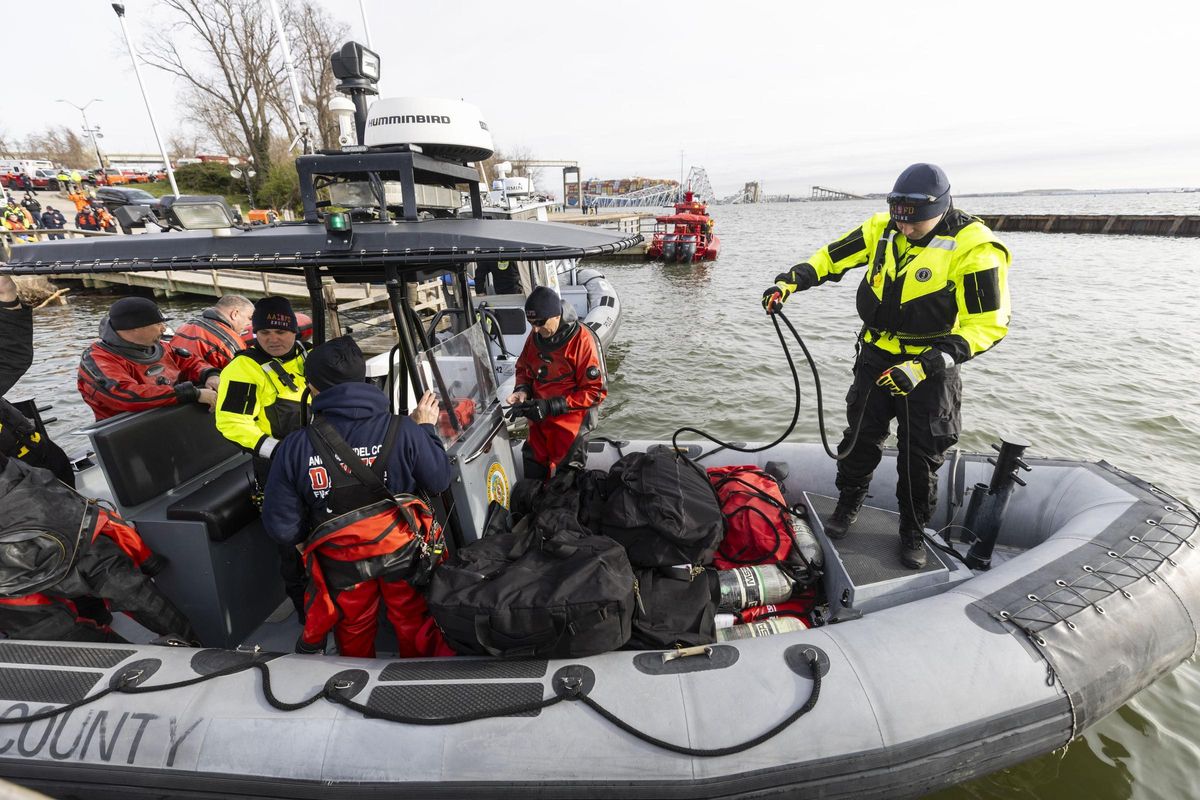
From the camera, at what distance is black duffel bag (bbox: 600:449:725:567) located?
2.58 metres

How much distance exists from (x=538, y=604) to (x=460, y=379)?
1334 mm

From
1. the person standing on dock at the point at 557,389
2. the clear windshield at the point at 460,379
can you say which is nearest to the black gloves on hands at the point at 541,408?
the person standing on dock at the point at 557,389

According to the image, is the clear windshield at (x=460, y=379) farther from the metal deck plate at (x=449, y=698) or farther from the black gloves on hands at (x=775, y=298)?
the black gloves on hands at (x=775, y=298)

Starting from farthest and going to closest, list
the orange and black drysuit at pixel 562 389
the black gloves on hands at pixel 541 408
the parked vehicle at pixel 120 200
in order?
the orange and black drysuit at pixel 562 389 < the black gloves on hands at pixel 541 408 < the parked vehicle at pixel 120 200

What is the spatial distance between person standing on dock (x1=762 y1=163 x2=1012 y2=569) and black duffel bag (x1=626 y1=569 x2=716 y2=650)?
3.25ft

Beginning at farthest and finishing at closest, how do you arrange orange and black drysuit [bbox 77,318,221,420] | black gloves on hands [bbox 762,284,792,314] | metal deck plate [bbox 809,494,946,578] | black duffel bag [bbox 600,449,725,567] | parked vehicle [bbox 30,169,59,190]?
parked vehicle [bbox 30,169,59,190] → orange and black drysuit [bbox 77,318,221,420] → black gloves on hands [bbox 762,284,792,314] → metal deck plate [bbox 809,494,946,578] → black duffel bag [bbox 600,449,725,567]

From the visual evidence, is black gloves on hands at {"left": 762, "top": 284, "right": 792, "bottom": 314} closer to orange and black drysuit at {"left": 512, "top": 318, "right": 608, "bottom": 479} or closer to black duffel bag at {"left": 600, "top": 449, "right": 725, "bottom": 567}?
black duffel bag at {"left": 600, "top": 449, "right": 725, "bottom": 567}

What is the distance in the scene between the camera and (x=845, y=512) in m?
3.04

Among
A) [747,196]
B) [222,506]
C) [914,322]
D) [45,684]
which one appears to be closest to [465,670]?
[222,506]

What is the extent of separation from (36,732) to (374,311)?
14.5 meters

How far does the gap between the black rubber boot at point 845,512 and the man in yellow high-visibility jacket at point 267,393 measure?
9.13 ft

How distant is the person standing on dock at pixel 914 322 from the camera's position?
2.36m

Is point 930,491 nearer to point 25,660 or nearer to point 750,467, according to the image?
point 750,467

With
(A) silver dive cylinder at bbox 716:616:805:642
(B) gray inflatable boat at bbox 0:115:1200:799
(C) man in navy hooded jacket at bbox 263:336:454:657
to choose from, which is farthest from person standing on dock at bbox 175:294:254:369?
(A) silver dive cylinder at bbox 716:616:805:642
